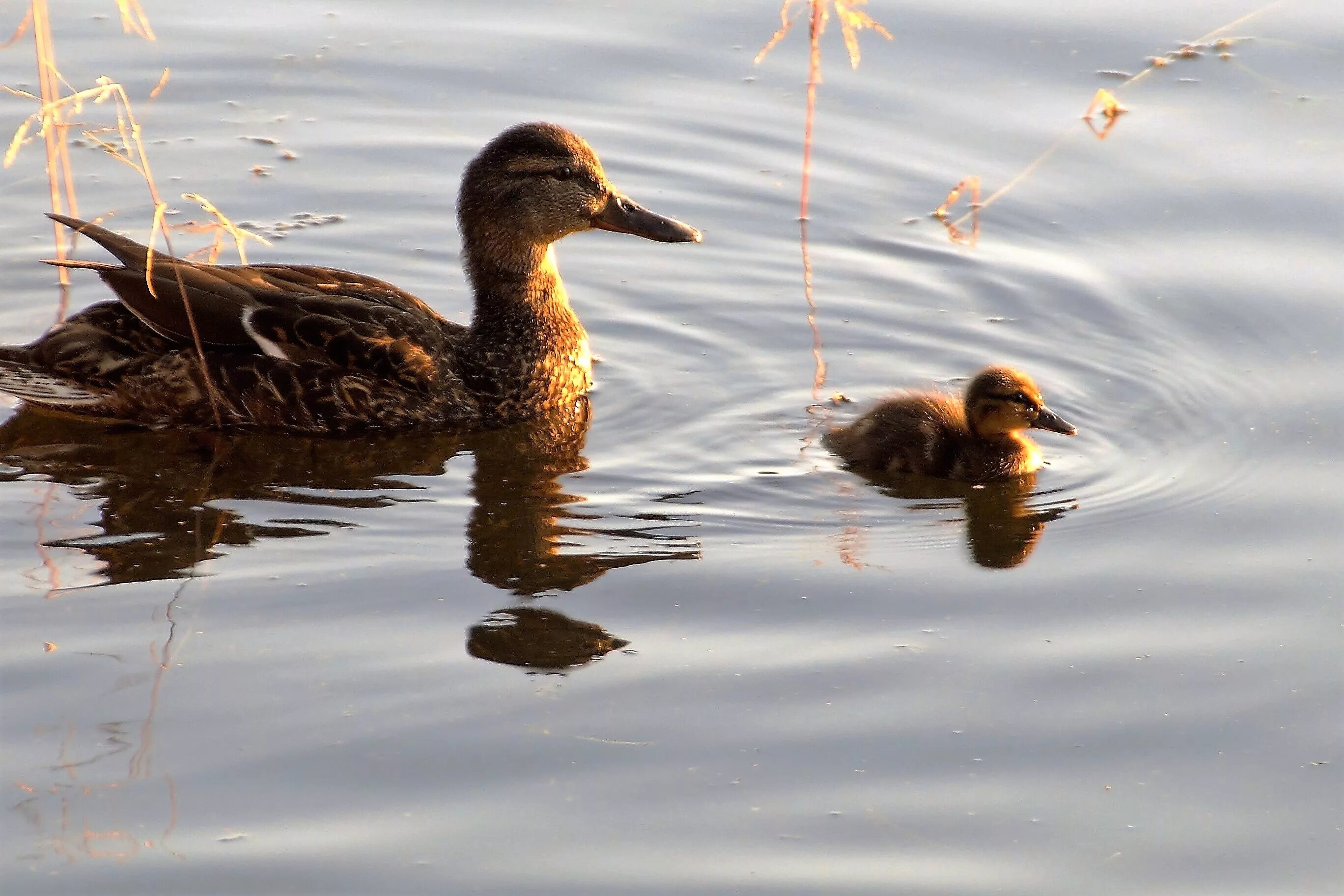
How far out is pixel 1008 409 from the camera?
5.87 metres

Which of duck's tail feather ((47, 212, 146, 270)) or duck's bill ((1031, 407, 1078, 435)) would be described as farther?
duck's tail feather ((47, 212, 146, 270))

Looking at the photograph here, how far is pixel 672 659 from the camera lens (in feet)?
15.2

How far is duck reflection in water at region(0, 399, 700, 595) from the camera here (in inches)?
205

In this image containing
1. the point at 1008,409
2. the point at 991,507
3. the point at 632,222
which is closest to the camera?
the point at 991,507

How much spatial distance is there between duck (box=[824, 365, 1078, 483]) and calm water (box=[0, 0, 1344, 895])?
13cm

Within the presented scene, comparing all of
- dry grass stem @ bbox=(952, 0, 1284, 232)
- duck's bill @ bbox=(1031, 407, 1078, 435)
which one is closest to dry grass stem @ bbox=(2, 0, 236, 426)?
duck's bill @ bbox=(1031, 407, 1078, 435)

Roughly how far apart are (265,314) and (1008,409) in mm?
2457

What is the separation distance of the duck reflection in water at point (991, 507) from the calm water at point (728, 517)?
0.03 metres

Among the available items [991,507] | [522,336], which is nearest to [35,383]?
[522,336]

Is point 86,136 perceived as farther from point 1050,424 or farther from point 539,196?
point 1050,424

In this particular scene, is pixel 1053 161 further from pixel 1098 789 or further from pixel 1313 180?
pixel 1098 789

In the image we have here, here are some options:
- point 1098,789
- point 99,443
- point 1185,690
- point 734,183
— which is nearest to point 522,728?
point 1098,789

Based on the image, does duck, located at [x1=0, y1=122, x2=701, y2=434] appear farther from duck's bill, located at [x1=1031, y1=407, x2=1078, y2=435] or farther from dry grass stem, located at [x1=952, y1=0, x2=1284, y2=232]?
dry grass stem, located at [x1=952, y1=0, x2=1284, y2=232]

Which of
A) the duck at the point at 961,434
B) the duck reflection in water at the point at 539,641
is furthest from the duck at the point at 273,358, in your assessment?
the duck reflection in water at the point at 539,641
